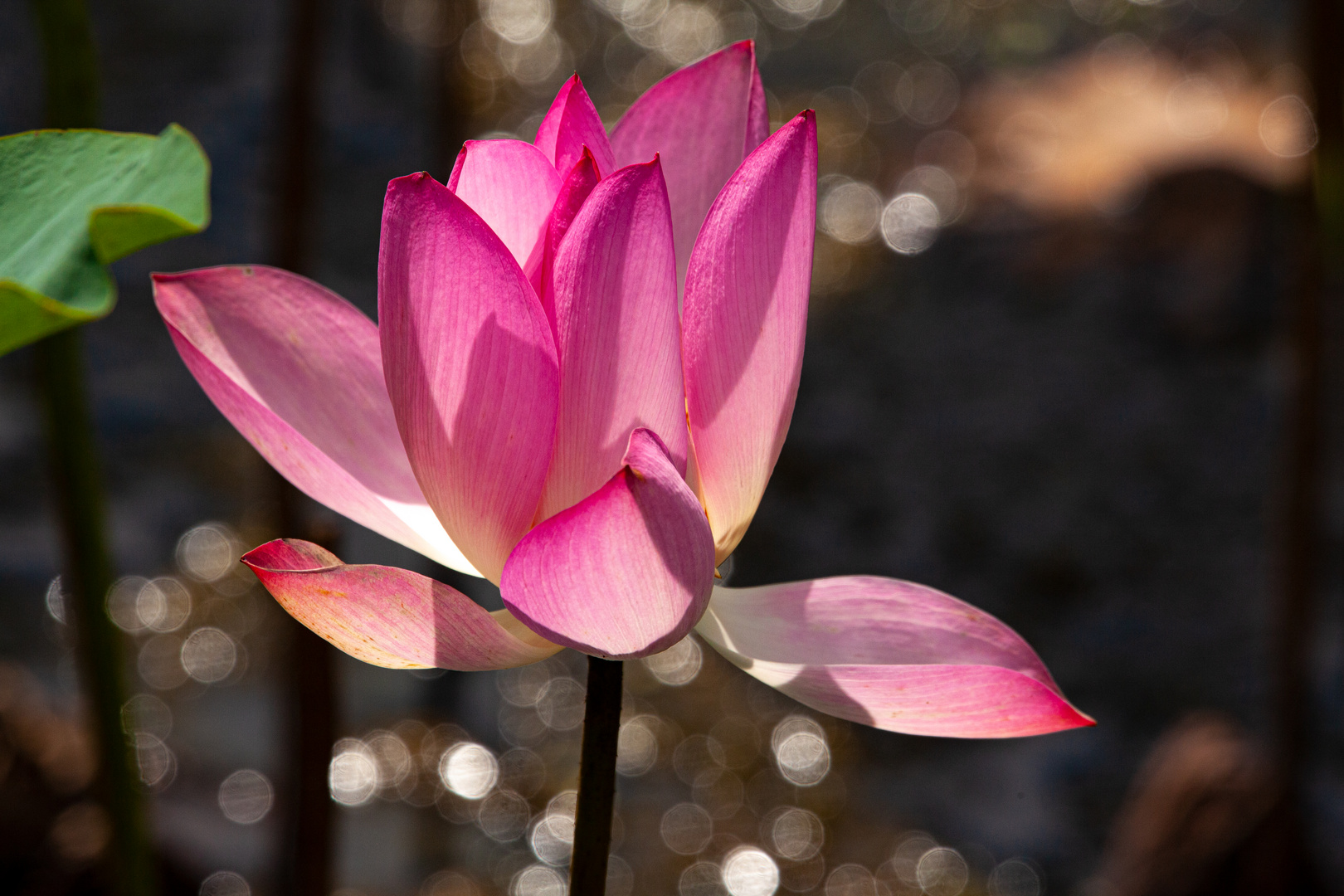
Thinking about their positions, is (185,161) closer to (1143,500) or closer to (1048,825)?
(1048,825)

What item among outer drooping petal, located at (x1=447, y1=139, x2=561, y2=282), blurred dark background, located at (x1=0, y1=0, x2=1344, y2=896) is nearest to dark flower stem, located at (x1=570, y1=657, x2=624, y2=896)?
outer drooping petal, located at (x1=447, y1=139, x2=561, y2=282)

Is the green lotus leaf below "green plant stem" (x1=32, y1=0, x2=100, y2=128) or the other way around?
below

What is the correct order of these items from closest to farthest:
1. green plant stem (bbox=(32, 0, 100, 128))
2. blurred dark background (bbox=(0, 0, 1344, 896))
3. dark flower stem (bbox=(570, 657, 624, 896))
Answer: dark flower stem (bbox=(570, 657, 624, 896)), green plant stem (bbox=(32, 0, 100, 128)), blurred dark background (bbox=(0, 0, 1344, 896))

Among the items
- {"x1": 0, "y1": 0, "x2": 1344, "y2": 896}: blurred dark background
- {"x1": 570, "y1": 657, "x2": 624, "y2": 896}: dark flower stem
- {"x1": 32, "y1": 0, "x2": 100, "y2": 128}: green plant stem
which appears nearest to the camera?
{"x1": 570, "y1": 657, "x2": 624, "y2": 896}: dark flower stem

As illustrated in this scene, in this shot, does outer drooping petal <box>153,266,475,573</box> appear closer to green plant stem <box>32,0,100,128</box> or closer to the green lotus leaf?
the green lotus leaf

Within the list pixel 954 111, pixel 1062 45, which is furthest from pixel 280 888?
pixel 1062 45

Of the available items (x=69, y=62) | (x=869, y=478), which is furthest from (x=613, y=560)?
(x=869, y=478)

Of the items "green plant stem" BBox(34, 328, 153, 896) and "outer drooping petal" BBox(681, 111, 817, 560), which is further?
"green plant stem" BBox(34, 328, 153, 896)
